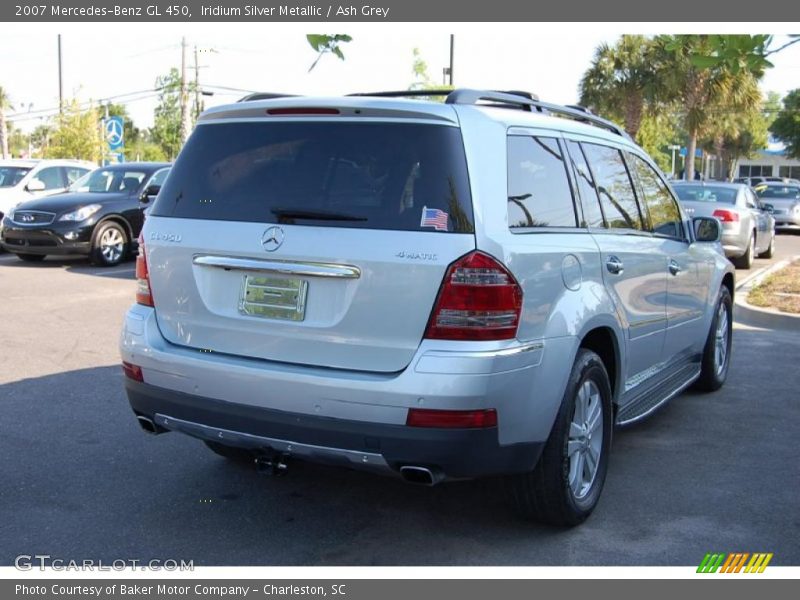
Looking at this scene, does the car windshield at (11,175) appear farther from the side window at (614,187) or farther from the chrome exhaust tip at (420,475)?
the chrome exhaust tip at (420,475)

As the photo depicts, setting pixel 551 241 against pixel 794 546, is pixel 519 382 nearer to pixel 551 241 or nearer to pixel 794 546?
pixel 551 241

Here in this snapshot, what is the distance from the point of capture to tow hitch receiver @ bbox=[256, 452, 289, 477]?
151 inches

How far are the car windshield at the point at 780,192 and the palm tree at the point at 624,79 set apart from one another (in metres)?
6.33

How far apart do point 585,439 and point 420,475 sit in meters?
1.07

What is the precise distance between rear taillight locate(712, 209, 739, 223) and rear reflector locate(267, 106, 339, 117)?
501 inches

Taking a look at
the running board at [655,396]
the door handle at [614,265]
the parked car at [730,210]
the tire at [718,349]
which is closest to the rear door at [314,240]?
the door handle at [614,265]

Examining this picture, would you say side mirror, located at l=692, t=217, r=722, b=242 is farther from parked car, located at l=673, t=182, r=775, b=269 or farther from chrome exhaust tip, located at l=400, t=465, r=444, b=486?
parked car, located at l=673, t=182, r=775, b=269

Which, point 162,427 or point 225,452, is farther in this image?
point 225,452

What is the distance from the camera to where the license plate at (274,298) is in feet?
12.3

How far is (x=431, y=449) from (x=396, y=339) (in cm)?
45

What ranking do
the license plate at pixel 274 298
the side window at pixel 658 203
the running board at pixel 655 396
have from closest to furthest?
1. the license plate at pixel 274 298
2. the running board at pixel 655 396
3. the side window at pixel 658 203

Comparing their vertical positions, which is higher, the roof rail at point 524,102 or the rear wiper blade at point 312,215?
the roof rail at point 524,102

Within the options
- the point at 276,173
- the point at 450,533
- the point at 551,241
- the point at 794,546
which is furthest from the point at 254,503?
the point at 794,546

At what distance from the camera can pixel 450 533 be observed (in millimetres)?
4211
